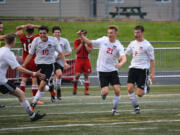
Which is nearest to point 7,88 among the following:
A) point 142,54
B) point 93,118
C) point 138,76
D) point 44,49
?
point 93,118

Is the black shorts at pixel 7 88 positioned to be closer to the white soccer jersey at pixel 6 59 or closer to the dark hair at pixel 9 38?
the white soccer jersey at pixel 6 59

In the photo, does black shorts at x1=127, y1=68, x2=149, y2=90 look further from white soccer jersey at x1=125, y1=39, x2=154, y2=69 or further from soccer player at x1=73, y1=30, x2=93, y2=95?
soccer player at x1=73, y1=30, x2=93, y2=95

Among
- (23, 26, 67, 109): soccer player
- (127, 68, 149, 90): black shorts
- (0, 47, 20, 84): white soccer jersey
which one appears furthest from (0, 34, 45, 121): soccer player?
(127, 68, 149, 90): black shorts

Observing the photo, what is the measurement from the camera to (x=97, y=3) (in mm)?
31219

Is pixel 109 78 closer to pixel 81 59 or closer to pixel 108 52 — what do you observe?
pixel 108 52

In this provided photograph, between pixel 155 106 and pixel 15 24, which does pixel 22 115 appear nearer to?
pixel 155 106

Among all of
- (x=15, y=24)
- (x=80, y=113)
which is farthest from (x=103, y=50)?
(x=15, y=24)

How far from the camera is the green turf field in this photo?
8664 millimetres

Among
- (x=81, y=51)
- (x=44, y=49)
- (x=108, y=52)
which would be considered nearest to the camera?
(x=108, y=52)

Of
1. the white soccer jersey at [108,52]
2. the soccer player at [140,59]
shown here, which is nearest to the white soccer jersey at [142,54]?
the soccer player at [140,59]

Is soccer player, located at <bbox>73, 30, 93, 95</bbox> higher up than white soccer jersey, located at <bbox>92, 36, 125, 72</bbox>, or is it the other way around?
white soccer jersey, located at <bbox>92, 36, 125, 72</bbox>

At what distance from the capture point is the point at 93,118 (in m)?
10.1

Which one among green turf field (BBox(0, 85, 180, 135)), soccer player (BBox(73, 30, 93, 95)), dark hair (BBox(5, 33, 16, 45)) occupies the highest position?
dark hair (BBox(5, 33, 16, 45))

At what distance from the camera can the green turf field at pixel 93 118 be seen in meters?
8.66
